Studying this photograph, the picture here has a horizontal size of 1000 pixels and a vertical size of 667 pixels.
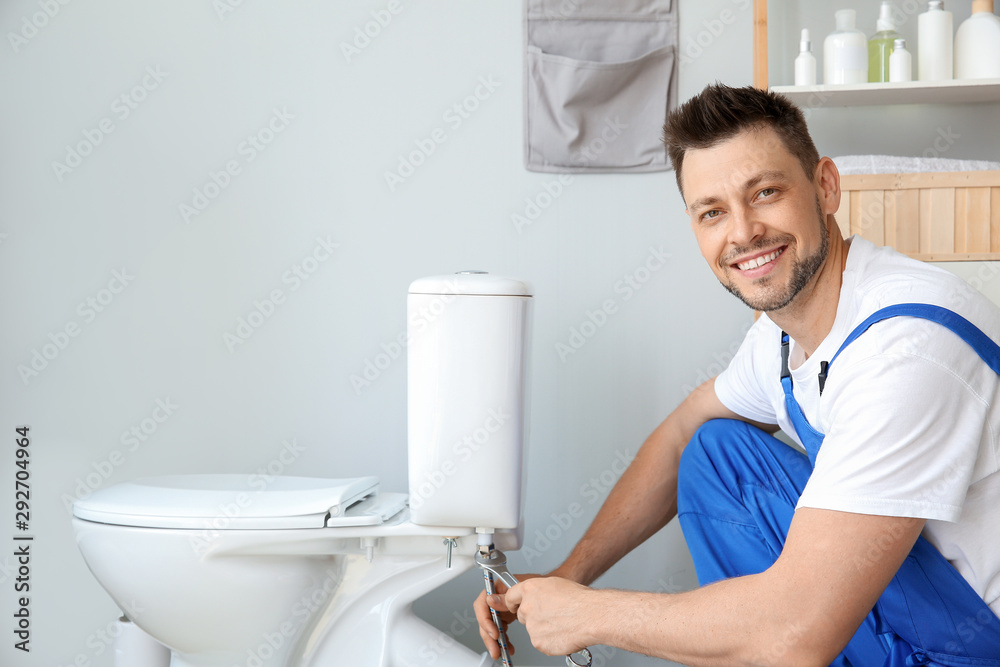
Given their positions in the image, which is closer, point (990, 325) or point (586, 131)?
point (990, 325)

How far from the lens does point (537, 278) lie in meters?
1.55

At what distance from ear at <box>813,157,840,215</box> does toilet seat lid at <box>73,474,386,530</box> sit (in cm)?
77

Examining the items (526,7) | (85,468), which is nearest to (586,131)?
(526,7)

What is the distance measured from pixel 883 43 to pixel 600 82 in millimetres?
493

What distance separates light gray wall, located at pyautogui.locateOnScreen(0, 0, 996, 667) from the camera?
1.54 meters

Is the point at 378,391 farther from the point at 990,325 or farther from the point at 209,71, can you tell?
the point at 990,325

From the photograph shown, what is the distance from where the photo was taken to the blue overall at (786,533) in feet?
2.83

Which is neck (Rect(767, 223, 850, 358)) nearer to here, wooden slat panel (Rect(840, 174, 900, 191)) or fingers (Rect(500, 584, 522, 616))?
wooden slat panel (Rect(840, 174, 900, 191))

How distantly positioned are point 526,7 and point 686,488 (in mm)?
963

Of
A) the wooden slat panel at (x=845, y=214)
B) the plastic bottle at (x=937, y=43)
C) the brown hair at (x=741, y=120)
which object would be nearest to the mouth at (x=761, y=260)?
the brown hair at (x=741, y=120)

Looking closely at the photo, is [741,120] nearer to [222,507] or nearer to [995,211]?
[995,211]

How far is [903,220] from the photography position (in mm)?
1268

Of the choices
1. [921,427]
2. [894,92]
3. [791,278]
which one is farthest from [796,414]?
[894,92]

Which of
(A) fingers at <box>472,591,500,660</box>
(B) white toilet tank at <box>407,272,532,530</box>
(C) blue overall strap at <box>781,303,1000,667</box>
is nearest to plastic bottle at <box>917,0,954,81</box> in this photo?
(C) blue overall strap at <box>781,303,1000,667</box>
